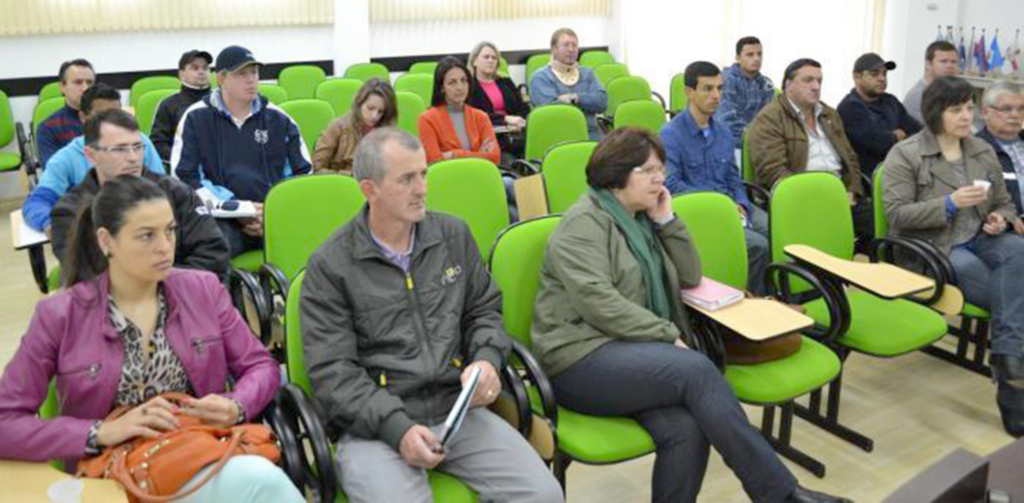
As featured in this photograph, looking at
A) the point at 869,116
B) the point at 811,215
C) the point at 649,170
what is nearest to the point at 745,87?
the point at 869,116

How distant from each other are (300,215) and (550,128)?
7.22 ft

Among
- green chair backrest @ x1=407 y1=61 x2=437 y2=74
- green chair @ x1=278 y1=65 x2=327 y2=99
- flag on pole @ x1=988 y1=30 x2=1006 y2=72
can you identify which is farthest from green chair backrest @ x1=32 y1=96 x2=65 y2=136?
flag on pole @ x1=988 y1=30 x2=1006 y2=72

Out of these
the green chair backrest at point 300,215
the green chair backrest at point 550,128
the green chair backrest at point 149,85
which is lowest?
the green chair backrest at point 300,215

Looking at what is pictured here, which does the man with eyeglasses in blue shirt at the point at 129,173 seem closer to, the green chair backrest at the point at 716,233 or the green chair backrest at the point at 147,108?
the green chair backrest at the point at 716,233

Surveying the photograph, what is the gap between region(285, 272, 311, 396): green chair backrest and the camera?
2.40 meters

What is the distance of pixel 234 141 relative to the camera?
13.3 feet

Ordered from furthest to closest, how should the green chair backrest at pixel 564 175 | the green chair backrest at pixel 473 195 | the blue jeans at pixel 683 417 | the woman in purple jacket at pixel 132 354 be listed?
1. the green chair backrest at pixel 564 175
2. the green chair backrest at pixel 473 195
3. the blue jeans at pixel 683 417
4. the woman in purple jacket at pixel 132 354

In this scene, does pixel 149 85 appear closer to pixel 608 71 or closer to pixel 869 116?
pixel 608 71

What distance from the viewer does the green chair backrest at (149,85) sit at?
272 inches

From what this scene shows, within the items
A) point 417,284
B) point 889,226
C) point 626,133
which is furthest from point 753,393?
point 889,226

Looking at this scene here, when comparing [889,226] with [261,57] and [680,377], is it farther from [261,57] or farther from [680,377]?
[261,57]

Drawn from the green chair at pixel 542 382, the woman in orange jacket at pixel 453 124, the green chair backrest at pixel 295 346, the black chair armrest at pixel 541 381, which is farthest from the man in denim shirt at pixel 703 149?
the green chair backrest at pixel 295 346

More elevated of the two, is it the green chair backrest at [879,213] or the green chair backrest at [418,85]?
the green chair backrest at [418,85]

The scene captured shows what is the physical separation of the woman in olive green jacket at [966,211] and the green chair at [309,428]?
2.09 metres
